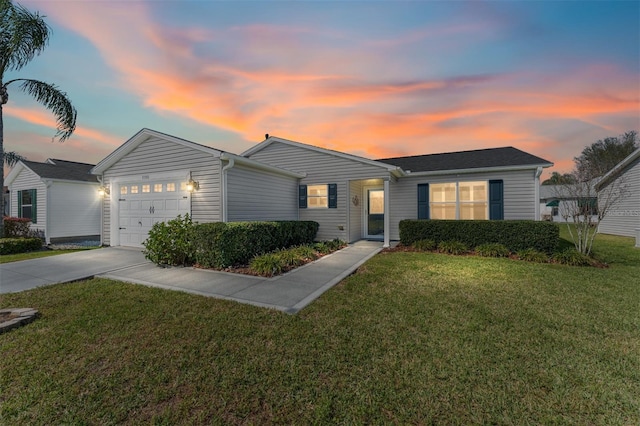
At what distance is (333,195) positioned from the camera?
11211mm

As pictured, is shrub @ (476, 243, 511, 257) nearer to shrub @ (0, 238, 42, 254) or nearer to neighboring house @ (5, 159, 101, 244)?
shrub @ (0, 238, 42, 254)

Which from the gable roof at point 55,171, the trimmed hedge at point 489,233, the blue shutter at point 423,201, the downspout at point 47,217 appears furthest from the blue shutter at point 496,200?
the downspout at point 47,217

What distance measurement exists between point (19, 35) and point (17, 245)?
25.0ft

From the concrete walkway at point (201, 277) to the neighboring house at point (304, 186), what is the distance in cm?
216

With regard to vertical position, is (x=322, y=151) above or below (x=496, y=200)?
above

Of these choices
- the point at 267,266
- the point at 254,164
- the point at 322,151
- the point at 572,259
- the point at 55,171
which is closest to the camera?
the point at 267,266

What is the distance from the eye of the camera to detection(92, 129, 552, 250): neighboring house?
27.6 feet

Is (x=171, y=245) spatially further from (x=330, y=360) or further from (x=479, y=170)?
(x=479, y=170)

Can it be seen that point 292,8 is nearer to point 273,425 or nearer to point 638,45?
point 273,425

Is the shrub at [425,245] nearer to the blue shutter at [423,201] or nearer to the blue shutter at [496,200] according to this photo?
the blue shutter at [423,201]

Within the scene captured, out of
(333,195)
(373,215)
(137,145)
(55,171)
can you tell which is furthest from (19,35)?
(373,215)

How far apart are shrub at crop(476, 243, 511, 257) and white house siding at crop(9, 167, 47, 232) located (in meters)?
19.0

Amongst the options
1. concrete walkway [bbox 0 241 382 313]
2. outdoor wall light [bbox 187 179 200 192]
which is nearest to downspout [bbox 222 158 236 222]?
outdoor wall light [bbox 187 179 200 192]

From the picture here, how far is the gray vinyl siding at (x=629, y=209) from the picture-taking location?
43.8 feet
